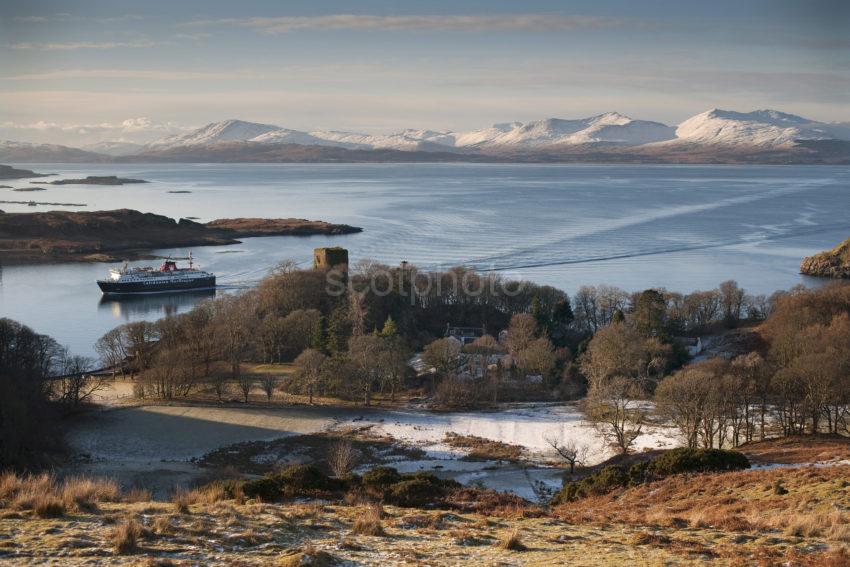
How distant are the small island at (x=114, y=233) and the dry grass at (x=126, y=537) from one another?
60.9 m

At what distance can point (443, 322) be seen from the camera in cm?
3878

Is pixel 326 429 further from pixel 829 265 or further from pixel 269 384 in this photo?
pixel 829 265

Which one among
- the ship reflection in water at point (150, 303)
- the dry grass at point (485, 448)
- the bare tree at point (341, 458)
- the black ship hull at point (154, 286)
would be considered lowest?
the dry grass at point (485, 448)

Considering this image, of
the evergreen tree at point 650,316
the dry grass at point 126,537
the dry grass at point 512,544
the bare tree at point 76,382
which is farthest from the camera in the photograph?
the evergreen tree at point 650,316

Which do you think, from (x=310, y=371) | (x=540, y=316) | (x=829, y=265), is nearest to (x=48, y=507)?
(x=310, y=371)

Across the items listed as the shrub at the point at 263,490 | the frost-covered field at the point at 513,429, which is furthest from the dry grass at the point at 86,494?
the frost-covered field at the point at 513,429

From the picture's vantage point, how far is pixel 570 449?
21.2 metres

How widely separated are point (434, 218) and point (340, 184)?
253ft

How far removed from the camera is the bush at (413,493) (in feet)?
45.9

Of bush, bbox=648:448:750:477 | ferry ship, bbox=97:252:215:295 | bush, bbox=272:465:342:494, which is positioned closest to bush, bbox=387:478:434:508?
bush, bbox=272:465:342:494

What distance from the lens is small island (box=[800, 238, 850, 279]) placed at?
2089 inches

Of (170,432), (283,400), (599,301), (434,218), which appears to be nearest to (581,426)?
(283,400)

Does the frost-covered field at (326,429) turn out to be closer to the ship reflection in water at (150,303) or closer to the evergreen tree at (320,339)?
the evergreen tree at (320,339)

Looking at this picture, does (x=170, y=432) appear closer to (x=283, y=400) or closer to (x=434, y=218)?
(x=283, y=400)
